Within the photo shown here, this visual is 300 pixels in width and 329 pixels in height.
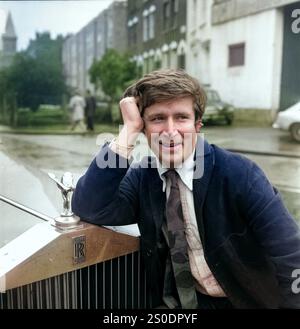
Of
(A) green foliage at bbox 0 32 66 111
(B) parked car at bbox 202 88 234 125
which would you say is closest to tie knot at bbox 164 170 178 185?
(B) parked car at bbox 202 88 234 125

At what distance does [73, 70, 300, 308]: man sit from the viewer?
827mm

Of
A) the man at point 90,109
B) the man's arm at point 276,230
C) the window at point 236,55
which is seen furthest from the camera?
the window at point 236,55

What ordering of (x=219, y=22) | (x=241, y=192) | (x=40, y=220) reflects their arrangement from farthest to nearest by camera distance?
(x=219, y=22)
(x=40, y=220)
(x=241, y=192)

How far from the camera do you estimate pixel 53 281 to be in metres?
0.88

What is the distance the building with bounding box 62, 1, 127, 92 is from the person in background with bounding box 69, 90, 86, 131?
0.04 m

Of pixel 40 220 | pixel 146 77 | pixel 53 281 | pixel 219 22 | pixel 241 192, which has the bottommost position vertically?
pixel 53 281

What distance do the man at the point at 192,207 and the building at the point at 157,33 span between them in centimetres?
37

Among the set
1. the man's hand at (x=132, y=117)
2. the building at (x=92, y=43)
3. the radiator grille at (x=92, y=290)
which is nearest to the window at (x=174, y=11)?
the building at (x=92, y=43)

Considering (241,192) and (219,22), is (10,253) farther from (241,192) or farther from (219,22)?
(219,22)

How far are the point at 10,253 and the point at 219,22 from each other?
85 centimetres

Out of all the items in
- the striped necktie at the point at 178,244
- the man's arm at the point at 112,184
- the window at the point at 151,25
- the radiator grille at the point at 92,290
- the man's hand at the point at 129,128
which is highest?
the window at the point at 151,25

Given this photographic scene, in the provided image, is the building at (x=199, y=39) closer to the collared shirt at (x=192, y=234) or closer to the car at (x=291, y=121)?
the car at (x=291, y=121)

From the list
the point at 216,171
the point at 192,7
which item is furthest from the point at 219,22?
the point at 216,171

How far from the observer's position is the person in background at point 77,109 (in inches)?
43.7
